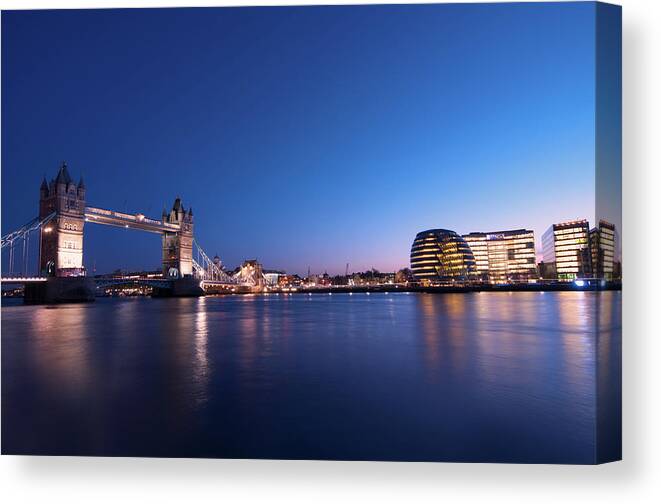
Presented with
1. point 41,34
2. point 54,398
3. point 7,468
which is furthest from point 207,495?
point 41,34

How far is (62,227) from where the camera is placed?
30.4 meters

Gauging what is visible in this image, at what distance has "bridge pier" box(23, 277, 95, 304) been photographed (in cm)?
2759

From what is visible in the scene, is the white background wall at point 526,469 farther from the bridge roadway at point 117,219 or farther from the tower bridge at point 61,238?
the bridge roadway at point 117,219

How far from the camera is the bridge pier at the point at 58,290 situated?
1086 inches

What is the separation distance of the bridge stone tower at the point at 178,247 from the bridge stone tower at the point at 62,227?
1585 centimetres

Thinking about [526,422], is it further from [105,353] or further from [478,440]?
[105,353]

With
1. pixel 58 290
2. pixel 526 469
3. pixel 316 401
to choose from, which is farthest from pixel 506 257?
pixel 526 469

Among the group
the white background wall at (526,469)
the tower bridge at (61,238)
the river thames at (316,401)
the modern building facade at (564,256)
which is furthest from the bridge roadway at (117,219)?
the modern building facade at (564,256)

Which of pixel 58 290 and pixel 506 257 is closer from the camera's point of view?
pixel 58 290

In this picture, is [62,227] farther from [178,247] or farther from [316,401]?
[316,401]

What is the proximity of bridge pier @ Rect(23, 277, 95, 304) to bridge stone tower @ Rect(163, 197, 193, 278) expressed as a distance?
735 inches

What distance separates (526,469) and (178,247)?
1915 inches

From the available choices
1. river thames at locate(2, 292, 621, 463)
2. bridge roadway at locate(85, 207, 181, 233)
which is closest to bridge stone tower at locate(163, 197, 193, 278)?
bridge roadway at locate(85, 207, 181, 233)

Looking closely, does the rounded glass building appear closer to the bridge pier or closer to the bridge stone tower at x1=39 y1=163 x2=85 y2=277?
the bridge stone tower at x1=39 y1=163 x2=85 y2=277
